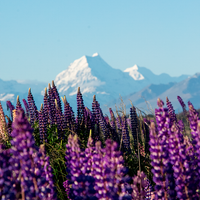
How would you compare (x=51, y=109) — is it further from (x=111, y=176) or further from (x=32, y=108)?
(x=111, y=176)

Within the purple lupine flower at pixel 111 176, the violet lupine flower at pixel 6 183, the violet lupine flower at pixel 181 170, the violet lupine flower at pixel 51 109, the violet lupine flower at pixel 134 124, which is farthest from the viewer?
the violet lupine flower at pixel 51 109

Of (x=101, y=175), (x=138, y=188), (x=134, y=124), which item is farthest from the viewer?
(x=134, y=124)

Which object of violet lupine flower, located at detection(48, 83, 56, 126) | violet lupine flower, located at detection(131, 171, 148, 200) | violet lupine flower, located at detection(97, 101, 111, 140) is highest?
violet lupine flower, located at detection(48, 83, 56, 126)

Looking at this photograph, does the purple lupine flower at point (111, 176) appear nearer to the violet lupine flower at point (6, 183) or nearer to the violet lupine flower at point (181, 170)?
the violet lupine flower at point (181, 170)

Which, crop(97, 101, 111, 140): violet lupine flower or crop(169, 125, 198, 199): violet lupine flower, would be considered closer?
crop(169, 125, 198, 199): violet lupine flower

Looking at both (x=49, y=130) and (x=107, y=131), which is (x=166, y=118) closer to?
(x=107, y=131)

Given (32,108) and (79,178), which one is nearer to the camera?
(79,178)

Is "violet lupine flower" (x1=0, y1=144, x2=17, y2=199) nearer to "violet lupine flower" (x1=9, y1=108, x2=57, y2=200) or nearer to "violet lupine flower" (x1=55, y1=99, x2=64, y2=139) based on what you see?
"violet lupine flower" (x1=9, y1=108, x2=57, y2=200)

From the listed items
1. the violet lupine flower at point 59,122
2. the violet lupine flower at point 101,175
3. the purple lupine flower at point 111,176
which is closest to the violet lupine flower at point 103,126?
the violet lupine flower at point 59,122

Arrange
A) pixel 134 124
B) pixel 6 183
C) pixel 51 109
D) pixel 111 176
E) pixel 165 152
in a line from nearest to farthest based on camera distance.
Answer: pixel 6 183 → pixel 111 176 → pixel 165 152 → pixel 134 124 → pixel 51 109

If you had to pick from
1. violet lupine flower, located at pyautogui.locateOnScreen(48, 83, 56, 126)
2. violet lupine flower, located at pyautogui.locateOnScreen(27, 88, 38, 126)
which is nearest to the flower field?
violet lupine flower, located at pyautogui.locateOnScreen(48, 83, 56, 126)

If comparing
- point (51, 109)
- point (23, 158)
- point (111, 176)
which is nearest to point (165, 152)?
point (111, 176)

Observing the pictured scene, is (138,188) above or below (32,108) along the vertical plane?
below

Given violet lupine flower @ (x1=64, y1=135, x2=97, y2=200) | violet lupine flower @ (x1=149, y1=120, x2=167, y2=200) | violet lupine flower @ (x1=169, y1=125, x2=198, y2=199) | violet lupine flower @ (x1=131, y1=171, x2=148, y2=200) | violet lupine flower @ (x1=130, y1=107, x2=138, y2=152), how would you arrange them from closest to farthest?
violet lupine flower @ (x1=64, y1=135, x2=97, y2=200) < violet lupine flower @ (x1=149, y1=120, x2=167, y2=200) < violet lupine flower @ (x1=169, y1=125, x2=198, y2=199) < violet lupine flower @ (x1=131, y1=171, x2=148, y2=200) < violet lupine flower @ (x1=130, y1=107, x2=138, y2=152)
